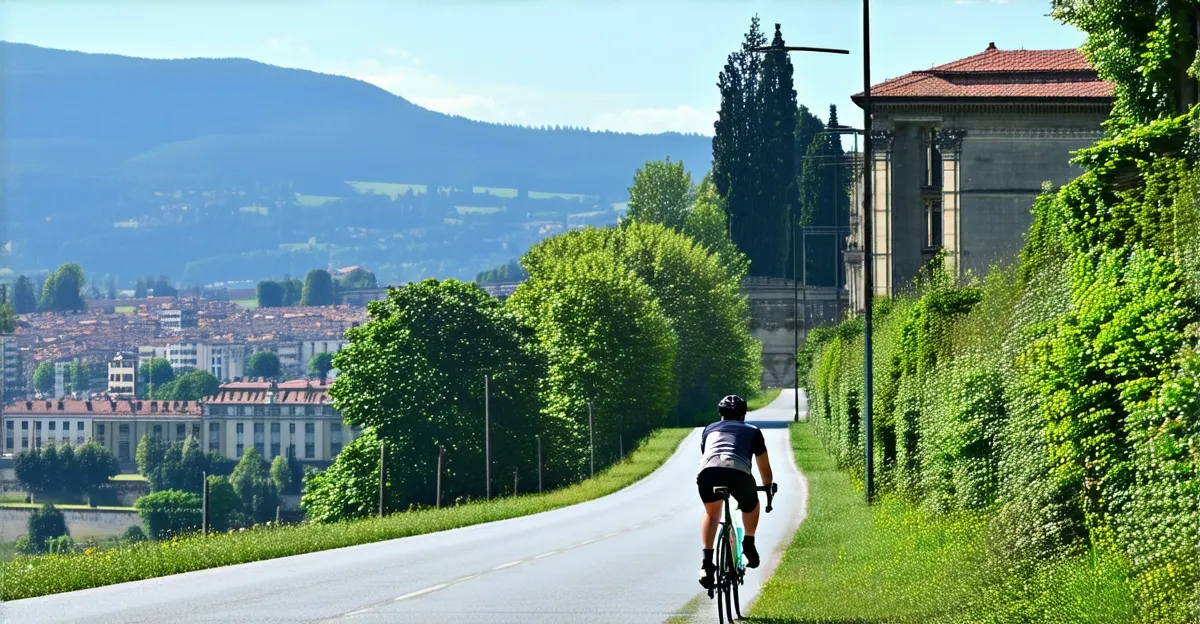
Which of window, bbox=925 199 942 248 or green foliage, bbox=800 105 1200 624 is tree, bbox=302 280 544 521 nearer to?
window, bbox=925 199 942 248

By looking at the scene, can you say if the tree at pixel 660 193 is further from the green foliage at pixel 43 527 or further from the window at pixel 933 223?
the window at pixel 933 223

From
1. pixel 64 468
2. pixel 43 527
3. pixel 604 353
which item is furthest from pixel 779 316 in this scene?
pixel 64 468

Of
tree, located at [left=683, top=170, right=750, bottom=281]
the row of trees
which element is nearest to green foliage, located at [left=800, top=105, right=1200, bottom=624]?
the row of trees

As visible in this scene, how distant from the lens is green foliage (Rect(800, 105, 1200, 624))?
12039 mm

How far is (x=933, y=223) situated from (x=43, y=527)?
9328 cm

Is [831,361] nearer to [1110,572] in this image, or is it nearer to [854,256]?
[854,256]

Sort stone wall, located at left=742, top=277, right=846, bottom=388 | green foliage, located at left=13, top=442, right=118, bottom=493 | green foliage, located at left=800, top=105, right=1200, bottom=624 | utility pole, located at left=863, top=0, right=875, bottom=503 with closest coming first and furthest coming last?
green foliage, located at left=800, top=105, right=1200, bottom=624 < utility pole, located at left=863, top=0, right=875, bottom=503 < stone wall, located at left=742, top=277, right=846, bottom=388 < green foliage, located at left=13, top=442, right=118, bottom=493

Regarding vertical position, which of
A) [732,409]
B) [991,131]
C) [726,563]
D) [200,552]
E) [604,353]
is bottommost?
[604,353]

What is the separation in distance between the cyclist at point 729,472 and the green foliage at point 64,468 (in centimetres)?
16331

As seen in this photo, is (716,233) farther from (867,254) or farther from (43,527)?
(867,254)

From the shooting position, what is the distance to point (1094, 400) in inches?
566

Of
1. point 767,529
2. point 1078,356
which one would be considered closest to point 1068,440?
point 1078,356

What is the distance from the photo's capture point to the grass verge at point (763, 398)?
12712 centimetres

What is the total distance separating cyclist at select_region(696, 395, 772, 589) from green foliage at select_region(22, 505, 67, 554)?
128m
